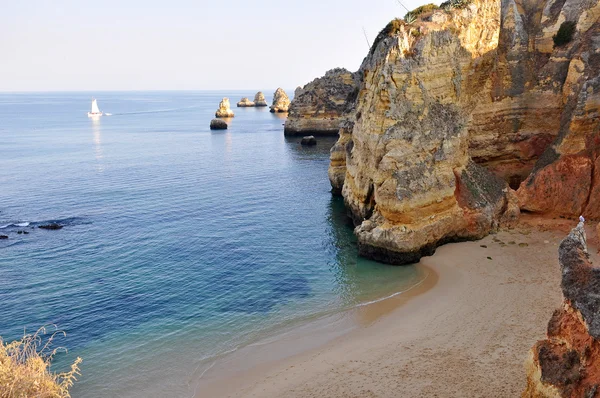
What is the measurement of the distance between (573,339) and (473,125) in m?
27.5

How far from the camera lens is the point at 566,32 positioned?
122 feet

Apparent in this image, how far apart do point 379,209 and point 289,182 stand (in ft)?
84.8

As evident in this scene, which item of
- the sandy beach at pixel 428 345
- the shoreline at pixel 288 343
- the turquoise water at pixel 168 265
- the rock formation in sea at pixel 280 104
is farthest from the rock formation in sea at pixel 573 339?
the rock formation in sea at pixel 280 104

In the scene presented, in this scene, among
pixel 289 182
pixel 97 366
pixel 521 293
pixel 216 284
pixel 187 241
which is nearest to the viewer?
pixel 97 366

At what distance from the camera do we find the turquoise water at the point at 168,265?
23297 mm

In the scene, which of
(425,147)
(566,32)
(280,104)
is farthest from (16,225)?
(280,104)

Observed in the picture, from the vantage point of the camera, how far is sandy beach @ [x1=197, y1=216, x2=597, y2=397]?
753 inches

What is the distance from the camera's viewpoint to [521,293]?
86.1ft

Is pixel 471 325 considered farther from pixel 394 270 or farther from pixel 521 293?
pixel 394 270

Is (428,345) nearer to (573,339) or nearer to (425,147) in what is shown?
(573,339)

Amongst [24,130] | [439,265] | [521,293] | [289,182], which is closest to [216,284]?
[439,265]

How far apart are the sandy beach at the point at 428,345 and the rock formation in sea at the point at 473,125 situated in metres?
4.45

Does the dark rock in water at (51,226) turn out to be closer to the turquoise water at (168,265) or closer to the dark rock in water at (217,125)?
the turquoise water at (168,265)

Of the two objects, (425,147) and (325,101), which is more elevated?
(325,101)
